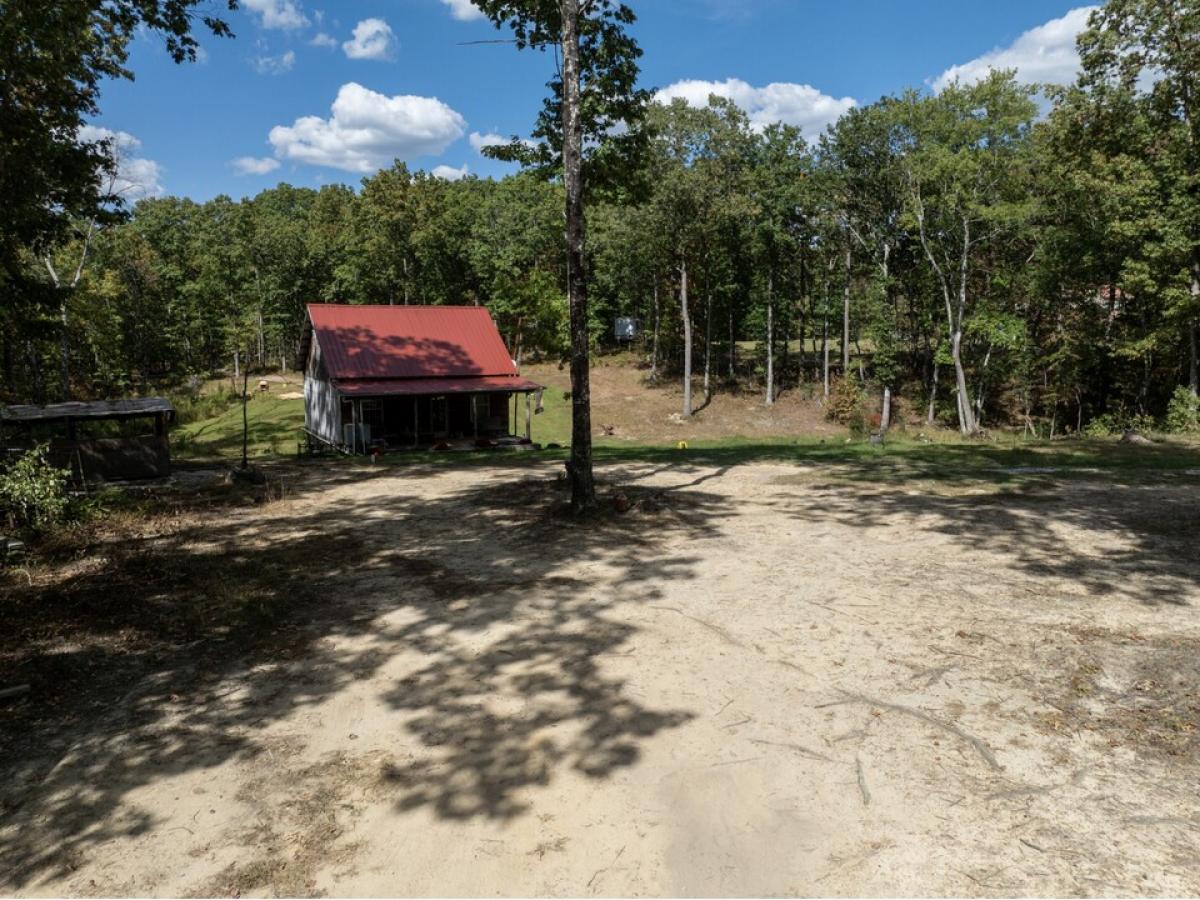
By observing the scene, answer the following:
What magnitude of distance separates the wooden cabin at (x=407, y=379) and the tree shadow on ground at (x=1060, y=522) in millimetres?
18786

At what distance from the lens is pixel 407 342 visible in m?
29.7

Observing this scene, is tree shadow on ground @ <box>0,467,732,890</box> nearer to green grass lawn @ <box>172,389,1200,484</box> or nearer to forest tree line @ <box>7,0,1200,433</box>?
green grass lawn @ <box>172,389,1200,484</box>

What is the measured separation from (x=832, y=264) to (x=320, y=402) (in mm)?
31846

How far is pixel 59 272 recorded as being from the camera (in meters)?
36.5

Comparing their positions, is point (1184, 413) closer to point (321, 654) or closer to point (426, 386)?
point (426, 386)

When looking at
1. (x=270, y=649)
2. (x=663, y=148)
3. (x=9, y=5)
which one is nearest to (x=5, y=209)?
(x=9, y=5)

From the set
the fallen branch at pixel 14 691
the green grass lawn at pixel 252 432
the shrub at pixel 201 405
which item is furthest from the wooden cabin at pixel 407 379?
the fallen branch at pixel 14 691

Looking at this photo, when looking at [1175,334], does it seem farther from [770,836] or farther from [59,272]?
[59,272]

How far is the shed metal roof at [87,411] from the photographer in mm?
14812

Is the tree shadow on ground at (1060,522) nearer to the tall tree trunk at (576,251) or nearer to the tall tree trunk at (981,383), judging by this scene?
the tall tree trunk at (576,251)

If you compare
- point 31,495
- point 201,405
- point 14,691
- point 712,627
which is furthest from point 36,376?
point 712,627

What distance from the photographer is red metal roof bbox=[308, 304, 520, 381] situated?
28141 millimetres

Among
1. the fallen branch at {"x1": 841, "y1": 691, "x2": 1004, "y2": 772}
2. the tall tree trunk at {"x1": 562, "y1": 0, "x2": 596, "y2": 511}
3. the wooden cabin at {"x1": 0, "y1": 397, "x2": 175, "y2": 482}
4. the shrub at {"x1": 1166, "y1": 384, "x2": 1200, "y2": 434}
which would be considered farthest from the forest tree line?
the fallen branch at {"x1": 841, "y1": 691, "x2": 1004, "y2": 772}

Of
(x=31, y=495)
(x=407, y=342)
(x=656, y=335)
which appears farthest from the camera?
(x=656, y=335)
